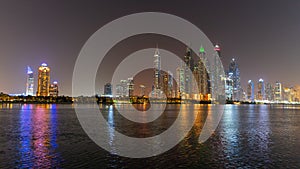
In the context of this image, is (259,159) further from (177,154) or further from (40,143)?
(40,143)

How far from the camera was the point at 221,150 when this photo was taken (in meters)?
27.8

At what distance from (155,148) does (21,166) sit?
13118 mm

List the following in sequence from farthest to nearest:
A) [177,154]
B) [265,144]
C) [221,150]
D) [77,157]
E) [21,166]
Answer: [265,144]
[221,150]
[177,154]
[77,157]
[21,166]

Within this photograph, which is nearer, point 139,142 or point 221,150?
point 221,150

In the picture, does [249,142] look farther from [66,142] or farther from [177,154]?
[66,142]

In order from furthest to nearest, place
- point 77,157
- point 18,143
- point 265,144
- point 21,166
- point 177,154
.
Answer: point 265,144 < point 18,143 < point 177,154 < point 77,157 < point 21,166

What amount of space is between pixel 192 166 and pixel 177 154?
4.44 m

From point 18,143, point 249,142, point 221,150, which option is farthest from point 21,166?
point 249,142

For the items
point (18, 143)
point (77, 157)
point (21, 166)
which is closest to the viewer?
point (21, 166)

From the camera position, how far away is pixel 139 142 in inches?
1275

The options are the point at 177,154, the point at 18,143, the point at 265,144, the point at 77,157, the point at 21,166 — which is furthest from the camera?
the point at 265,144

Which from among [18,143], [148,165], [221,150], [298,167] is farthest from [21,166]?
[298,167]

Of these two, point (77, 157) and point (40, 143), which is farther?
point (40, 143)

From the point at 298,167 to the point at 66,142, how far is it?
23.6 metres
